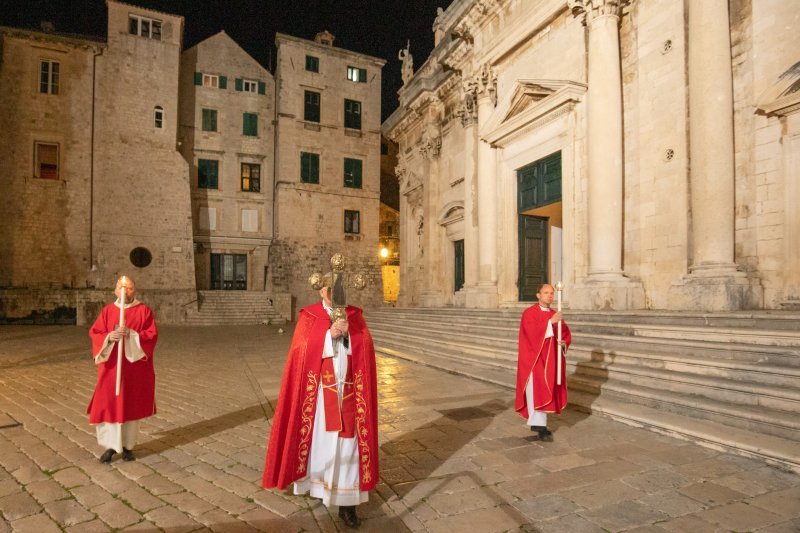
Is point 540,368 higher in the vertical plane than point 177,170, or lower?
lower

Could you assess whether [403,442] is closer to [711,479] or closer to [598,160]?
[711,479]

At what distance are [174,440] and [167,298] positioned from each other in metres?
19.9

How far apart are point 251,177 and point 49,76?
11163 millimetres

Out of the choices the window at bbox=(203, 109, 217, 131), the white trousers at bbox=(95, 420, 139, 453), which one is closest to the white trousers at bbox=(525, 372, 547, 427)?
the white trousers at bbox=(95, 420, 139, 453)

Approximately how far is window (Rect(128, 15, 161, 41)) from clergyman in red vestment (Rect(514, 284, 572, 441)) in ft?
94.6

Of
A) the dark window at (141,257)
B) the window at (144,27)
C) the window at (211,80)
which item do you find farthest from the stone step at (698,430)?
the window at (144,27)

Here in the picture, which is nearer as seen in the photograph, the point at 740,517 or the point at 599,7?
the point at 740,517

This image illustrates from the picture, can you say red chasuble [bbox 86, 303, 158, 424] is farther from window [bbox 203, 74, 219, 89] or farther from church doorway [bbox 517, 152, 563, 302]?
window [bbox 203, 74, 219, 89]

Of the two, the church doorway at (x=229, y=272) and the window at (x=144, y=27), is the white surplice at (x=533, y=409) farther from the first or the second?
the window at (x=144, y=27)

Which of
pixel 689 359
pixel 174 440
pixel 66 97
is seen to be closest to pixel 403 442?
pixel 174 440

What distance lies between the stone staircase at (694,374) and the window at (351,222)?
71.0 feet

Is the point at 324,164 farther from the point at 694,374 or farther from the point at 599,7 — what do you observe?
the point at 694,374

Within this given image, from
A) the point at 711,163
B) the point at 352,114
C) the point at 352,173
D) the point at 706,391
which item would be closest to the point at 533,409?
the point at 706,391

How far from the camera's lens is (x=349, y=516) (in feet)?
10.00
